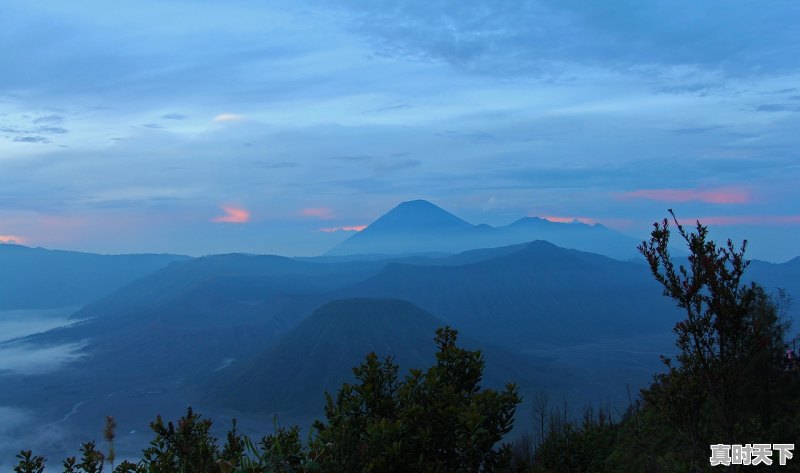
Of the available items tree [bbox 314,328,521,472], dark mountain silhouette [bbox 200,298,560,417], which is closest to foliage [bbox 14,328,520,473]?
tree [bbox 314,328,521,472]

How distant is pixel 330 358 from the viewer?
137 m

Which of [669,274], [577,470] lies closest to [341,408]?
[577,470]

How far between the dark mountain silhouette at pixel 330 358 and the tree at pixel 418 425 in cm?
11040

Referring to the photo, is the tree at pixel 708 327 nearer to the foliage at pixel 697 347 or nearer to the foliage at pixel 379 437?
the foliage at pixel 697 347

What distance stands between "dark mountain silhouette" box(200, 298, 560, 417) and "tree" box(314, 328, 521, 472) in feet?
362

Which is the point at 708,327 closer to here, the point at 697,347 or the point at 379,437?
the point at 697,347

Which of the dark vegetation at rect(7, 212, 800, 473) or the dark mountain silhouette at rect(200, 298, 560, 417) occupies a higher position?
the dark vegetation at rect(7, 212, 800, 473)

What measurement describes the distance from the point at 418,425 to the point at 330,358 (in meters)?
134

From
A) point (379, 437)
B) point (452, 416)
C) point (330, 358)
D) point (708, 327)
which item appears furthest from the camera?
point (330, 358)

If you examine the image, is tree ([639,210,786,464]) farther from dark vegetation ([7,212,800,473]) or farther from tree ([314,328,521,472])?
tree ([314,328,521,472])

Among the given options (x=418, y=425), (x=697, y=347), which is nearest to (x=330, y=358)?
(x=697, y=347)

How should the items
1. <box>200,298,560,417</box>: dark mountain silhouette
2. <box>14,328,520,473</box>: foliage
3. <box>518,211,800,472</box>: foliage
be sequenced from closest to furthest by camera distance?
<box>14,328,520,473</box>: foliage → <box>518,211,800,472</box>: foliage → <box>200,298,560,417</box>: dark mountain silhouette

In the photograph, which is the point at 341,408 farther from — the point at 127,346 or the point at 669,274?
the point at 127,346

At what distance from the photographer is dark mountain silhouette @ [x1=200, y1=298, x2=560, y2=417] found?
406 ft
